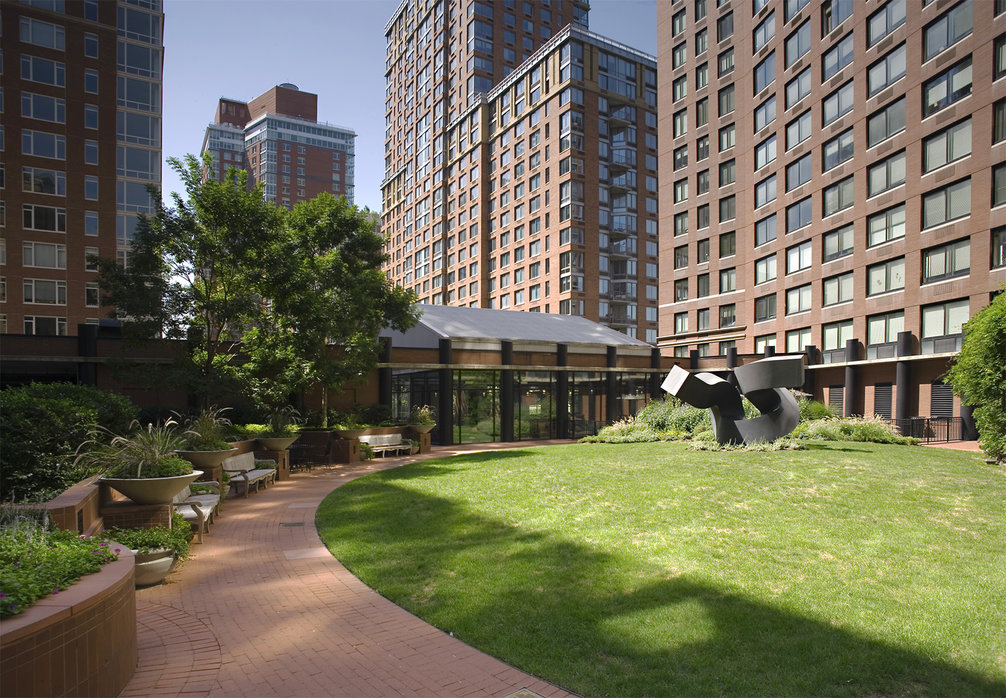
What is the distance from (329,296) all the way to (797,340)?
31.9m

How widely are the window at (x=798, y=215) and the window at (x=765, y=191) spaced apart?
6.59 ft

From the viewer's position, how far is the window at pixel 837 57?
36.2 meters

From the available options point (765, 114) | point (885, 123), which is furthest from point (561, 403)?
point (765, 114)

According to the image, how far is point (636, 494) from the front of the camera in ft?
37.8

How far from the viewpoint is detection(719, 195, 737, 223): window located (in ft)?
150

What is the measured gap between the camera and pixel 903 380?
3089 centimetres

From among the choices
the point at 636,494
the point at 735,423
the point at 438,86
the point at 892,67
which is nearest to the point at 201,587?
the point at 636,494

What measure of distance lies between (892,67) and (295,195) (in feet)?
431

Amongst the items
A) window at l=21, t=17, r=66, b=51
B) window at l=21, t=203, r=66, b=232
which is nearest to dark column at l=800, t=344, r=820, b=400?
window at l=21, t=203, r=66, b=232

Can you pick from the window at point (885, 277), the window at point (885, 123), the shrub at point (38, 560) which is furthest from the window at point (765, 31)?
the shrub at point (38, 560)

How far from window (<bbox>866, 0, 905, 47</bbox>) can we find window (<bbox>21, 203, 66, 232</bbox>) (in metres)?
53.4

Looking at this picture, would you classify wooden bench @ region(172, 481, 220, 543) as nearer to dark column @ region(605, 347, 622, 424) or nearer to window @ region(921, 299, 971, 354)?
dark column @ region(605, 347, 622, 424)

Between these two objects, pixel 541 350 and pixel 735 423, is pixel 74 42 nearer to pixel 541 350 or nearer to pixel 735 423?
pixel 541 350

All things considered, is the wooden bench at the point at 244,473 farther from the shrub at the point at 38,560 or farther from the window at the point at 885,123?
the window at the point at 885,123
